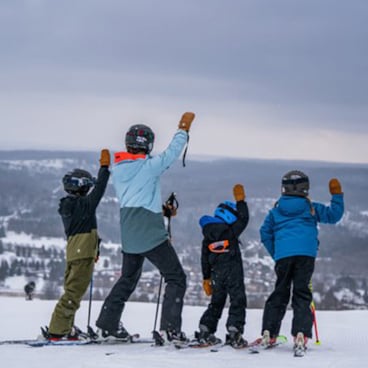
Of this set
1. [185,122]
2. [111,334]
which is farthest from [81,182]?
[111,334]

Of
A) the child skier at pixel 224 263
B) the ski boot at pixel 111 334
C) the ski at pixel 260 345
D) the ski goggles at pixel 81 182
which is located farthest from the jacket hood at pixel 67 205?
the ski at pixel 260 345

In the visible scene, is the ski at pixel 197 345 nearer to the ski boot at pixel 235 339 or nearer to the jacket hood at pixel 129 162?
the ski boot at pixel 235 339

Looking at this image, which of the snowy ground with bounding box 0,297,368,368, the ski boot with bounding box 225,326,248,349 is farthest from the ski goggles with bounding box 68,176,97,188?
the ski boot with bounding box 225,326,248,349

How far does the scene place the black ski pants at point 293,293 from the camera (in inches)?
284

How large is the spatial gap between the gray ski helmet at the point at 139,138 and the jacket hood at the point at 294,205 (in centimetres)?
147

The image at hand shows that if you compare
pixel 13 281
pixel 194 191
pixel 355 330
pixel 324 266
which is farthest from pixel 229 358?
pixel 194 191

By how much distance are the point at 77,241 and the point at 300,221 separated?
236 cm

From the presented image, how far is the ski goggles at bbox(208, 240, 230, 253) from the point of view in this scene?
296 inches

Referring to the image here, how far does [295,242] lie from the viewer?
729 centimetres

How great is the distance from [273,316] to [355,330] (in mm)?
2564

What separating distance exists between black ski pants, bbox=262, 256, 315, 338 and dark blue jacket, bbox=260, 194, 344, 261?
0.30 feet

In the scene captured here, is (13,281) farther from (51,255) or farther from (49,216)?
(49,216)

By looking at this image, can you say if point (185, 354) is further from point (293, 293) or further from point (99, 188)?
point (99, 188)

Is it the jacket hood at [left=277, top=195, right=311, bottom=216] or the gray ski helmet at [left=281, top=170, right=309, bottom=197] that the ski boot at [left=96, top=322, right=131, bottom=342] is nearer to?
the jacket hood at [left=277, top=195, right=311, bottom=216]
